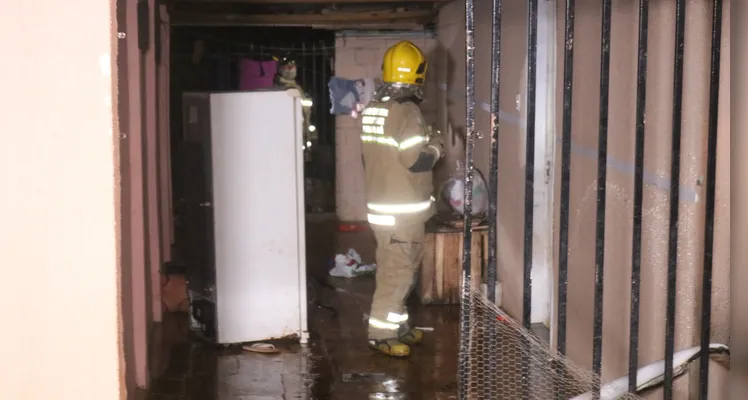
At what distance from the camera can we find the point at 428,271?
6.85 meters

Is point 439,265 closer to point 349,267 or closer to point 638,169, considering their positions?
point 349,267

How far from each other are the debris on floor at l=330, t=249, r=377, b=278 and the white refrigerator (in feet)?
6.93

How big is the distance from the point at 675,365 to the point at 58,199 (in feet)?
7.62

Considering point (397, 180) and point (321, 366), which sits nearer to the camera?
point (321, 366)

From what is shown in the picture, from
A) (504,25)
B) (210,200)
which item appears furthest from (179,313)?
(504,25)

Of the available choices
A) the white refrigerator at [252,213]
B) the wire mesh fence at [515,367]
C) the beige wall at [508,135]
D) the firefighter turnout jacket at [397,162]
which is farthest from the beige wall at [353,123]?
the wire mesh fence at [515,367]

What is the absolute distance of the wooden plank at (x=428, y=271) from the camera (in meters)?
6.82

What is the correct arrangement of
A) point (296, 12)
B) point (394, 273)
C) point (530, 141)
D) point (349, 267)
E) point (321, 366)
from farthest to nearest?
point (296, 12), point (349, 267), point (394, 273), point (321, 366), point (530, 141)

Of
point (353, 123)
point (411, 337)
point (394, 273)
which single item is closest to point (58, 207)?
point (394, 273)

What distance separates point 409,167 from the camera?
537 centimetres

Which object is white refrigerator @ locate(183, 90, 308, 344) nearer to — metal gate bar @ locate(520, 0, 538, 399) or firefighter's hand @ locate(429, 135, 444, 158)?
firefighter's hand @ locate(429, 135, 444, 158)

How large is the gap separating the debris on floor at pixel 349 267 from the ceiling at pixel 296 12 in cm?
239

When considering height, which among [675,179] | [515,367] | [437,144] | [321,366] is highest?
[437,144]

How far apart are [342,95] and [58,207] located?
7773 mm
